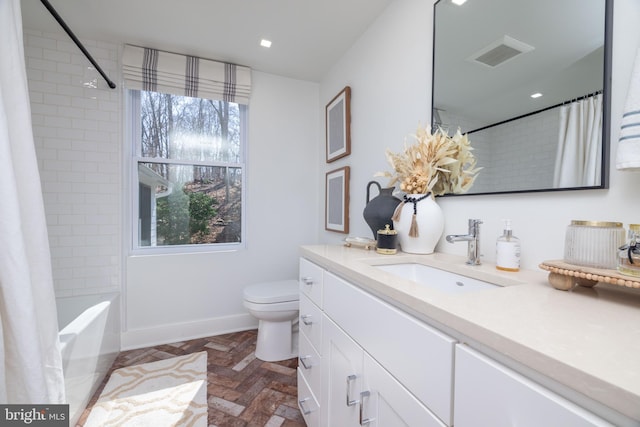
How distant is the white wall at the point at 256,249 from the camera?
7.22 feet

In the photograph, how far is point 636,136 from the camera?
597 mm

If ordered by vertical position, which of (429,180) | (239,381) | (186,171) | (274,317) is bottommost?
(239,381)

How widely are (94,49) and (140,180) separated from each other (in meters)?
1.02

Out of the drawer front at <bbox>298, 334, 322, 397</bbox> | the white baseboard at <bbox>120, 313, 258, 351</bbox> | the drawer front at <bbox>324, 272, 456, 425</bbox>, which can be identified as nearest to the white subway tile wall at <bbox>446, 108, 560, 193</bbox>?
the drawer front at <bbox>324, 272, 456, 425</bbox>

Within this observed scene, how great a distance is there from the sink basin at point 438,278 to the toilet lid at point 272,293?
1.07m

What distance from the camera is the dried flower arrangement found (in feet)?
3.72

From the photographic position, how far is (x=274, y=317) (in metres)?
1.95

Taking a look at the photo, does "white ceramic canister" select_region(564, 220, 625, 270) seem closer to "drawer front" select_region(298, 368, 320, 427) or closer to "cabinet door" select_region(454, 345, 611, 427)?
"cabinet door" select_region(454, 345, 611, 427)

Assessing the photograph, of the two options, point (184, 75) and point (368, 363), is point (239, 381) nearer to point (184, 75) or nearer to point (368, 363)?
point (368, 363)

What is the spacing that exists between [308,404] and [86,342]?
4.14 ft

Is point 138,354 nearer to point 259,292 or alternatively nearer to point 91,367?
point 91,367

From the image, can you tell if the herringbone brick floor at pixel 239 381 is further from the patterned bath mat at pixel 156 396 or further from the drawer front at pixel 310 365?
the drawer front at pixel 310 365

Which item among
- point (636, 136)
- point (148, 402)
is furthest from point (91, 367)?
point (636, 136)

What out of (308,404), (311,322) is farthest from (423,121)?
(308,404)
